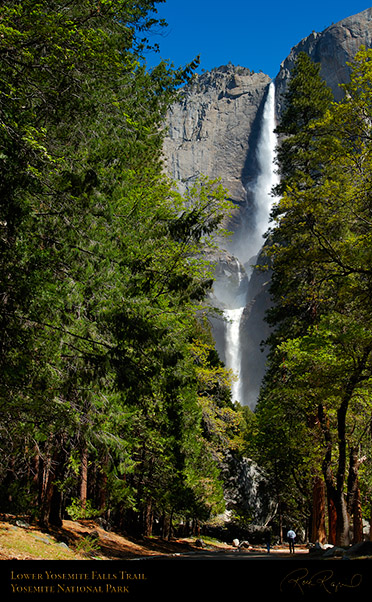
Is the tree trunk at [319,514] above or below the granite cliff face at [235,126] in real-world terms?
below

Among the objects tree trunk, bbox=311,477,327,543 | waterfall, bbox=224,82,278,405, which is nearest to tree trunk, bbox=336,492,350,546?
tree trunk, bbox=311,477,327,543

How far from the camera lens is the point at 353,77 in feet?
28.9

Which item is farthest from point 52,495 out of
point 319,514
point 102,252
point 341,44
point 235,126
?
point 235,126

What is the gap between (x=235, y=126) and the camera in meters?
148

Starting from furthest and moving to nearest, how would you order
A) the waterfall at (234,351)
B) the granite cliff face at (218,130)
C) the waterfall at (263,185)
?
the granite cliff face at (218,130) → the waterfall at (263,185) → the waterfall at (234,351)

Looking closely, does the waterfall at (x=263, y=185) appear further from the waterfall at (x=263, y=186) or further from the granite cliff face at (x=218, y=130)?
the granite cliff face at (x=218, y=130)

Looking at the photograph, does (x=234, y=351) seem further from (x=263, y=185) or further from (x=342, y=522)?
(x=342, y=522)

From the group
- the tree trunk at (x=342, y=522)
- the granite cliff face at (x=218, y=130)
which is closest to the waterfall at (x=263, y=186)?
the granite cliff face at (x=218, y=130)

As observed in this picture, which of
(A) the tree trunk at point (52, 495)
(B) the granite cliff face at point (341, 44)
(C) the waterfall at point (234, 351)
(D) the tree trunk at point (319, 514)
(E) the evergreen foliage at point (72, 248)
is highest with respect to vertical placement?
(B) the granite cliff face at point (341, 44)

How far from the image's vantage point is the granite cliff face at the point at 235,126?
367 ft

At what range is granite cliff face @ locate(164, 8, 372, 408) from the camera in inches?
4405

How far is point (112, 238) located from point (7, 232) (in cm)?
198

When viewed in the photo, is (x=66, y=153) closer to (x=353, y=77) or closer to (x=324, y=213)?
(x=324, y=213)
